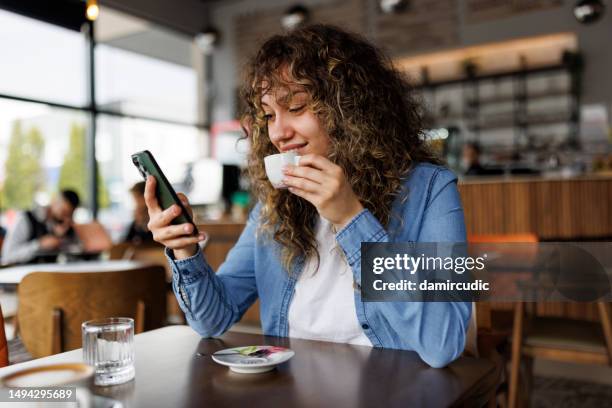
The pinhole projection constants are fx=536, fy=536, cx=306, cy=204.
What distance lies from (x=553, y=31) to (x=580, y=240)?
3.68 metres

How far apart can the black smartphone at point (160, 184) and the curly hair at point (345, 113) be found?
34 centimetres

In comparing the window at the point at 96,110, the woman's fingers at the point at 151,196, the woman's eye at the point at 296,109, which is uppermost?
the window at the point at 96,110

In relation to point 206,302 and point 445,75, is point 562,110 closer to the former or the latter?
point 445,75

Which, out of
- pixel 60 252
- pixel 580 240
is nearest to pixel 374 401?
pixel 60 252

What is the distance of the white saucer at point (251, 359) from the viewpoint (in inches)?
33.9

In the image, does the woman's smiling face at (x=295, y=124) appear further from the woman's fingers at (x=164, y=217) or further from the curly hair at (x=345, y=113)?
the woman's fingers at (x=164, y=217)

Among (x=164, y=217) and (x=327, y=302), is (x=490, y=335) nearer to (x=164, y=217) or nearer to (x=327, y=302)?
(x=327, y=302)

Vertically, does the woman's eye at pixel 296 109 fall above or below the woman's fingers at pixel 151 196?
above

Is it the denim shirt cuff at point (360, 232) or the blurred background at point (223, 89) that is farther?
the blurred background at point (223, 89)

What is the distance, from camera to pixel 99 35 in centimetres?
640

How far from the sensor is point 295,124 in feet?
4.16

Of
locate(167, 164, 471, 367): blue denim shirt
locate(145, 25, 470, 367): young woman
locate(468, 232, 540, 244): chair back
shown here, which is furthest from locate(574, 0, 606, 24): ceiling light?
locate(167, 164, 471, 367): blue denim shirt

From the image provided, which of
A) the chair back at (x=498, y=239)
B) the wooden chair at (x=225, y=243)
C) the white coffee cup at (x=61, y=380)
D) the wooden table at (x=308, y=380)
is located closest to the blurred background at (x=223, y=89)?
the wooden chair at (x=225, y=243)

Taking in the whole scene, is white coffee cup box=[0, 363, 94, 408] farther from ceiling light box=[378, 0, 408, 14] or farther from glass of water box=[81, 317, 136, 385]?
ceiling light box=[378, 0, 408, 14]
